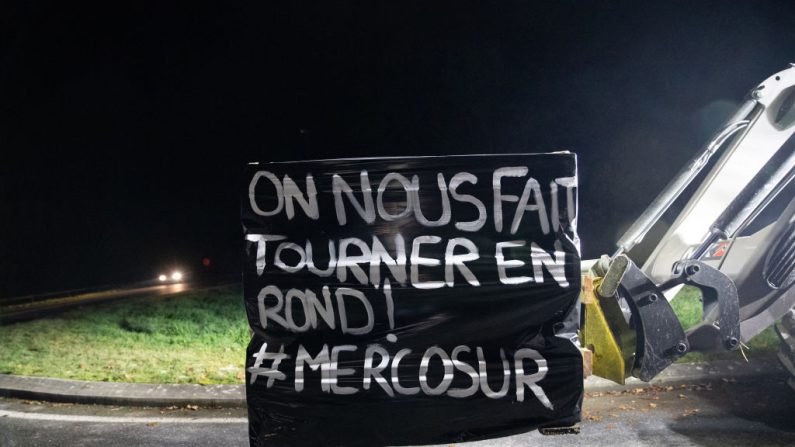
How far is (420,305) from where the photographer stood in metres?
3.51

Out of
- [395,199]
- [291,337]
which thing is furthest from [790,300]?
[291,337]

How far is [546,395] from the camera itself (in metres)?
3.49

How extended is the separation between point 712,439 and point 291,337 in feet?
12.8

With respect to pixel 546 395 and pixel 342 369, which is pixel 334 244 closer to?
pixel 342 369

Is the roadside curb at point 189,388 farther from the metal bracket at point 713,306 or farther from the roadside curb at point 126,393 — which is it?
the metal bracket at point 713,306

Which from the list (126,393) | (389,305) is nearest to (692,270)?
(389,305)

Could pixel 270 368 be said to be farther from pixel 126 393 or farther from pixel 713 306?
pixel 126 393

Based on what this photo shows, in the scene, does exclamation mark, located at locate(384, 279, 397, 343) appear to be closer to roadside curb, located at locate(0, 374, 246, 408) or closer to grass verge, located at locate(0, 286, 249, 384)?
roadside curb, located at locate(0, 374, 246, 408)

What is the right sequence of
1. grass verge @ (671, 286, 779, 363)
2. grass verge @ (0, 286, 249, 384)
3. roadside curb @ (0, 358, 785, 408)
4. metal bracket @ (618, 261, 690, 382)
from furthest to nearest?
grass verge @ (0, 286, 249, 384), grass verge @ (671, 286, 779, 363), roadside curb @ (0, 358, 785, 408), metal bracket @ (618, 261, 690, 382)

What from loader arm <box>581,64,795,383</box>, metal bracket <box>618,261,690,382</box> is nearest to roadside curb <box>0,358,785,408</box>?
loader arm <box>581,64,795,383</box>

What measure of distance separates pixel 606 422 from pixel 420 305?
3.33 meters

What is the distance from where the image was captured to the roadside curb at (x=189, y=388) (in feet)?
22.6

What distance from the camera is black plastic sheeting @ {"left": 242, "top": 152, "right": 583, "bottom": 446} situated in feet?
11.4

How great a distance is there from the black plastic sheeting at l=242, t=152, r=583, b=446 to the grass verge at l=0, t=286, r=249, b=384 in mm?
4364
